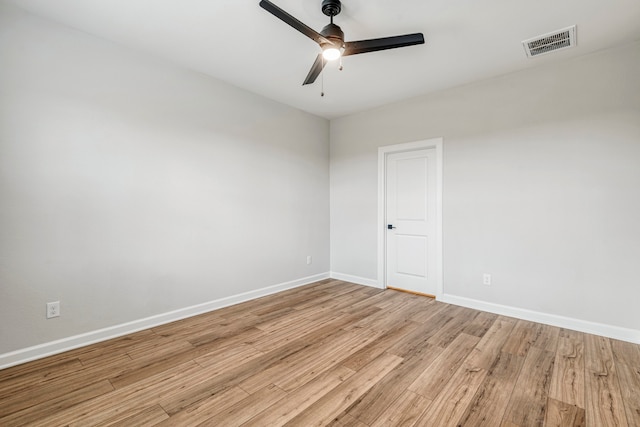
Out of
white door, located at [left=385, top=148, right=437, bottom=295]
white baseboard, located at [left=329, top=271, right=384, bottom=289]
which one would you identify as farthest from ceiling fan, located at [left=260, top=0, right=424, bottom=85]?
white baseboard, located at [left=329, top=271, right=384, bottom=289]

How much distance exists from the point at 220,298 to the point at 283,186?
5.69ft

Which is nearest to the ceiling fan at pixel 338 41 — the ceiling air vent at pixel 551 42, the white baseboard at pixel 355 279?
the ceiling air vent at pixel 551 42

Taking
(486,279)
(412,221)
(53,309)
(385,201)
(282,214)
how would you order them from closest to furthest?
(53,309), (486,279), (412,221), (282,214), (385,201)

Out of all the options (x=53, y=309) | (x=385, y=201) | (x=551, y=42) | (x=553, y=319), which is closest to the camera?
(x=53, y=309)

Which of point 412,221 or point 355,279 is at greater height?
point 412,221

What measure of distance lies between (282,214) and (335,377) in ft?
8.29

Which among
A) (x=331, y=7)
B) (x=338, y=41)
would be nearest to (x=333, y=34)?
(x=338, y=41)

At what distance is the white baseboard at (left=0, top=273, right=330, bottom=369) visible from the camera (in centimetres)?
226

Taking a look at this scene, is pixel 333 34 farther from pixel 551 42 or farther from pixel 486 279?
pixel 486 279

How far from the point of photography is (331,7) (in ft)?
6.89

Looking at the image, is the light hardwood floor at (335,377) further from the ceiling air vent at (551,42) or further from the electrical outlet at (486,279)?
the ceiling air vent at (551,42)

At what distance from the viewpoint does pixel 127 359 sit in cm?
234

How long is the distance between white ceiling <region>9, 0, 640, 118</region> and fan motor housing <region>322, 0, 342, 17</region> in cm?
7

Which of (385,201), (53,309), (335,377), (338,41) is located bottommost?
(335,377)
